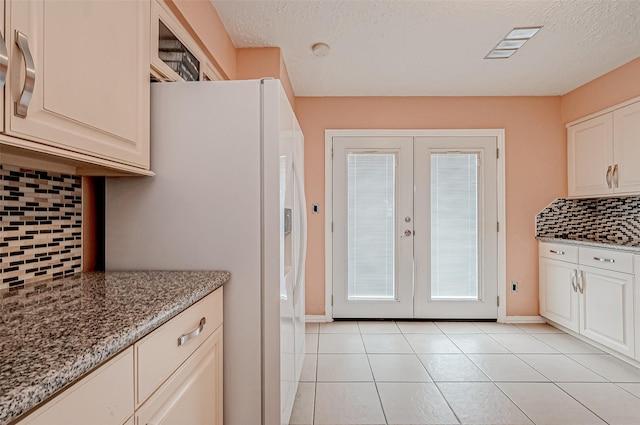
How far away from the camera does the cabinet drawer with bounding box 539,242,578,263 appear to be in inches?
117

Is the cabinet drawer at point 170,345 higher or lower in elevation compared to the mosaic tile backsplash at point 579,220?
lower

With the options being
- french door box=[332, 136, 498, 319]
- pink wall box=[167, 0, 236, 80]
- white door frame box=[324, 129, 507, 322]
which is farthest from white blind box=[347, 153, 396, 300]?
pink wall box=[167, 0, 236, 80]

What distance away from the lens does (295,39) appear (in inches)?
95.5

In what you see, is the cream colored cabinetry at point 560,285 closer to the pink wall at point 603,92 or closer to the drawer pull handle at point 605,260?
the drawer pull handle at point 605,260

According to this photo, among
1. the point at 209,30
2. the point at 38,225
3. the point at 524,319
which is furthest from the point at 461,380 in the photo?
the point at 209,30

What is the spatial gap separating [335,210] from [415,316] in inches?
53.8

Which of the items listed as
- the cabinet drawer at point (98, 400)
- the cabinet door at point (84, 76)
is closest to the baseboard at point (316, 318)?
the cabinet door at point (84, 76)

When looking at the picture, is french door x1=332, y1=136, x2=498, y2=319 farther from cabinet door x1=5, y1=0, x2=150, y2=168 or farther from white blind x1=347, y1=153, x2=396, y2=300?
cabinet door x1=5, y1=0, x2=150, y2=168

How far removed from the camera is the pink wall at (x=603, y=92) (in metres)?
2.76

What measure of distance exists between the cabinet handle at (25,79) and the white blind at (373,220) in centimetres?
292

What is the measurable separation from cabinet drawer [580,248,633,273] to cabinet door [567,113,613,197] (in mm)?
586

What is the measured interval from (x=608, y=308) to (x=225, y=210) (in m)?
2.97

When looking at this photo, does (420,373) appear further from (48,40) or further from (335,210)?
(48,40)

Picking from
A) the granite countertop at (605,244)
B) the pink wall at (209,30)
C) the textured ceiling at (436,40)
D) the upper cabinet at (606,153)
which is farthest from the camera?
the upper cabinet at (606,153)
